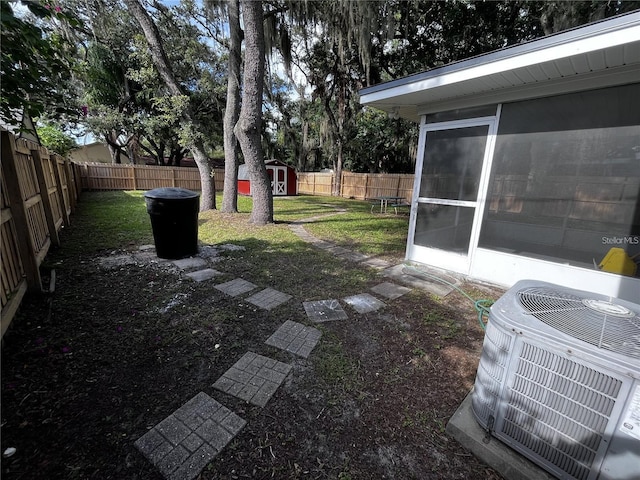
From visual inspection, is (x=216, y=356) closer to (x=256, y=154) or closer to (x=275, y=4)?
(x=256, y=154)

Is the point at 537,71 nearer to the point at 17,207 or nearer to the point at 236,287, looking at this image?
the point at 236,287

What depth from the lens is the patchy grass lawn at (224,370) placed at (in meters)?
1.36

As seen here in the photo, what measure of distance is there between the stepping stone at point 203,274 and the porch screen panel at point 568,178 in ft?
12.5

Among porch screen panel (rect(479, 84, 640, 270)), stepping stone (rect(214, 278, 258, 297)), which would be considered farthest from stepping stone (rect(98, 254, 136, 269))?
porch screen panel (rect(479, 84, 640, 270))

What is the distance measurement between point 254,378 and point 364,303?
1570mm

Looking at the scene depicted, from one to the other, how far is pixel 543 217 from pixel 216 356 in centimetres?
392

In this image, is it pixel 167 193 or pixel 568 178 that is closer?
pixel 568 178

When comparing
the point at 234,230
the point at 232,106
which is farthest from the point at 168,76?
the point at 234,230

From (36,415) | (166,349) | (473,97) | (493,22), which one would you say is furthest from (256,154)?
(493,22)

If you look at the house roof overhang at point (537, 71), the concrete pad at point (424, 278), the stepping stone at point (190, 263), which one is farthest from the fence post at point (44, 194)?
the concrete pad at point (424, 278)

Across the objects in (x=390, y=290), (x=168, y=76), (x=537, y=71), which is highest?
(x=168, y=76)

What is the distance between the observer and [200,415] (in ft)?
5.17

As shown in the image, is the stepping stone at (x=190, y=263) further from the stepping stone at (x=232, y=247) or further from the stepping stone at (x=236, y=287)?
the stepping stone at (x=236, y=287)

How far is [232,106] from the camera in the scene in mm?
7621
